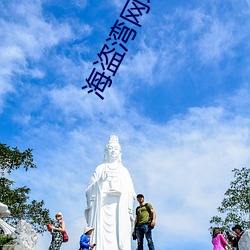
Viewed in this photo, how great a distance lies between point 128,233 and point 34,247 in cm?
318

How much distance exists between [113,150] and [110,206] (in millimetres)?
1737

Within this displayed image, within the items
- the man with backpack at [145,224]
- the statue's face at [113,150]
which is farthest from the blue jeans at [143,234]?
the statue's face at [113,150]

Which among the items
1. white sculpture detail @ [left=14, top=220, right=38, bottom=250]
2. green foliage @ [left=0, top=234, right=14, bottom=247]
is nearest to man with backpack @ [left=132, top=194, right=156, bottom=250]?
white sculpture detail @ [left=14, top=220, right=38, bottom=250]

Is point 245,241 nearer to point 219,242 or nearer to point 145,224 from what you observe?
point 219,242

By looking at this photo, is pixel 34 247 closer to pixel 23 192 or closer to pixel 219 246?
pixel 219 246

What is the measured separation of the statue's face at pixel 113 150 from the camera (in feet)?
46.3

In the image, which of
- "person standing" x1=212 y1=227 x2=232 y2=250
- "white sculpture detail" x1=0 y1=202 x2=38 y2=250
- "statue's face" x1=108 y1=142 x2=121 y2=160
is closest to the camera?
"person standing" x1=212 y1=227 x2=232 y2=250

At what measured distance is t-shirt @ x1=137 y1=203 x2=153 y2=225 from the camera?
33.4 ft

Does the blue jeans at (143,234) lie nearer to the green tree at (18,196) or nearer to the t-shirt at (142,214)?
the t-shirt at (142,214)

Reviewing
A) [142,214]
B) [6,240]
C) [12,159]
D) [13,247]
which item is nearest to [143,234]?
[142,214]

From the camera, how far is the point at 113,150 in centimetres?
1414

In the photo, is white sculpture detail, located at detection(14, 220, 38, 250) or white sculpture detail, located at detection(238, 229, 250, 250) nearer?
white sculpture detail, located at detection(238, 229, 250, 250)

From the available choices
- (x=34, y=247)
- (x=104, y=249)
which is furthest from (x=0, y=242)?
(x=104, y=249)

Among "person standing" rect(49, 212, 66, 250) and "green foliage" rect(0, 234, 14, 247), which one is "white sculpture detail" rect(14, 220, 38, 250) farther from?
"person standing" rect(49, 212, 66, 250)
